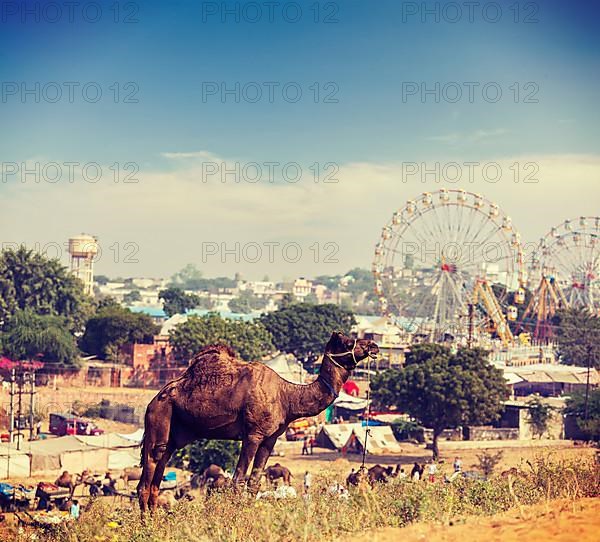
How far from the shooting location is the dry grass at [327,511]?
12.2m

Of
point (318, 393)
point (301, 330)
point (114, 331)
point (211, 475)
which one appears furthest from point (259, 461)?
point (301, 330)

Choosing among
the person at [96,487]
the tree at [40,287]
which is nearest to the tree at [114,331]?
the tree at [40,287]

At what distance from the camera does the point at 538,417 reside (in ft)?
183

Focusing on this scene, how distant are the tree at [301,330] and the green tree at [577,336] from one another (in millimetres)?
24921

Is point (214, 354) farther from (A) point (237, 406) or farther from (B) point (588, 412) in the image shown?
(B) point (588, 412)

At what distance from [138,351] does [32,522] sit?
57.5 m

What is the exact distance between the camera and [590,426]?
51031 millimetres

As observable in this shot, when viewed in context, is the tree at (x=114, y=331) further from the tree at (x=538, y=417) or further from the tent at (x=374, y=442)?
the tree at (x=538, y=417)

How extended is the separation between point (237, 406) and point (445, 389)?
3530 cm

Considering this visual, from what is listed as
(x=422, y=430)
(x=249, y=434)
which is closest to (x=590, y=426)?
(x=422, y=430)

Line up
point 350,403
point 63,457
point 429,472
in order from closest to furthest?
point 429,472, point 63,457, point 350,403

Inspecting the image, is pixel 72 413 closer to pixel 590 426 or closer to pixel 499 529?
pixel 590 426

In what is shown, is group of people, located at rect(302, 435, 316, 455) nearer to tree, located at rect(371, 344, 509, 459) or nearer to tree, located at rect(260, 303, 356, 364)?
tree, located at rect(371, 344, 509, 459)

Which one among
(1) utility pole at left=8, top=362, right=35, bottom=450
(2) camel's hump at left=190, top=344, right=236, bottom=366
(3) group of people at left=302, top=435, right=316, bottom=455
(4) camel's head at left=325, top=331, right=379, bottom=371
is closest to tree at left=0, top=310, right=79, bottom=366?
(1) utility pole at left=8, top=362, right=35, bottom=450
